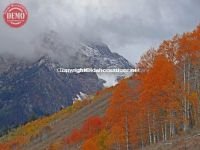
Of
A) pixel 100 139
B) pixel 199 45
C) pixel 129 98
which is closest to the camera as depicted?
pixel 199 45

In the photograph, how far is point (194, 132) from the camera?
50000 millimetres

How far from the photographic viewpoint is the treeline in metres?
54.8

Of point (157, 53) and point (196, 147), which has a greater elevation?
point (157, 53)

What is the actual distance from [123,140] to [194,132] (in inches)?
880

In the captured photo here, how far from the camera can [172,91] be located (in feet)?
180

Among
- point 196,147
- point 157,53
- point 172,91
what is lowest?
point 196,147

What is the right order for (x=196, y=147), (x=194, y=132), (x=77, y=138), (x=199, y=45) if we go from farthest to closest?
(x=77, y=138) → (x=199, y=45) → (x=194, y=132) → (x=196, y=147)

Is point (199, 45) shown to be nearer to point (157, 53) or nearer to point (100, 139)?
point (157, 53)

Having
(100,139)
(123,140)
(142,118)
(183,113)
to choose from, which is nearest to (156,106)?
(183,113)

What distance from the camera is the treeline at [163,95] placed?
5478cm

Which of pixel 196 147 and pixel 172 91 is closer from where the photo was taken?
pixel 196 147

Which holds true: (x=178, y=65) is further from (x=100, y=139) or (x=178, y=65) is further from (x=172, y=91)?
(x=100, y=139)

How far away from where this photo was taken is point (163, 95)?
56.2 meters

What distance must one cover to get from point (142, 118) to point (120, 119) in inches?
117
